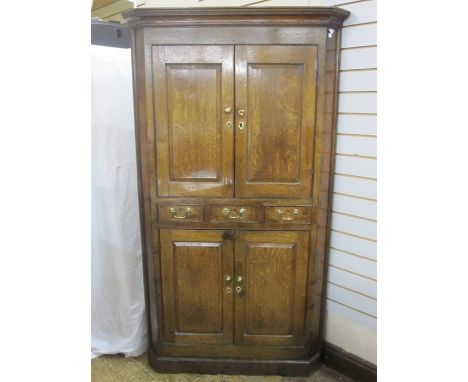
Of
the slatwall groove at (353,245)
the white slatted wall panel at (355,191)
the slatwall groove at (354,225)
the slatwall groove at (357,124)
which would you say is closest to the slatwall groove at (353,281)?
the white slatted wall panel at (355,191)

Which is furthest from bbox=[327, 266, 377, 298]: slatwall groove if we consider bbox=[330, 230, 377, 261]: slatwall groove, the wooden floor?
the wooden floor

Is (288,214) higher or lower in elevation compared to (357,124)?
lower

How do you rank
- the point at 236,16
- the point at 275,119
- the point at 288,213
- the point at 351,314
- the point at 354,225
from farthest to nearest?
the point at 351,314, the point at 354,225, the point at 288,213, the point at 275,119, the point at 236,16

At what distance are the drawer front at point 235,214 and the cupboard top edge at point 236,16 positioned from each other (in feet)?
2.67

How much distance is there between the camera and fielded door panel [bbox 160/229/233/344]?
1866 mm

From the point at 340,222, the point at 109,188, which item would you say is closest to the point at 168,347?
the point at 109,188

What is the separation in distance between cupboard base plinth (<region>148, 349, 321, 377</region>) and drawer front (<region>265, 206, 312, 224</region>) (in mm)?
790

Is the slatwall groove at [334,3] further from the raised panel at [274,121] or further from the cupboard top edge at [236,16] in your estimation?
the raised panel at [274,121]

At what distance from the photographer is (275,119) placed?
1.69m

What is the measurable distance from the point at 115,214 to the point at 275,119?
3.43 ft

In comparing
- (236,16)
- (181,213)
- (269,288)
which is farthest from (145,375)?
(236,16)

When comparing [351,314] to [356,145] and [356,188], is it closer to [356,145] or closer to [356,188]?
[356,188]

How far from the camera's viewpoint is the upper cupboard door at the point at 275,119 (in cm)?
163
